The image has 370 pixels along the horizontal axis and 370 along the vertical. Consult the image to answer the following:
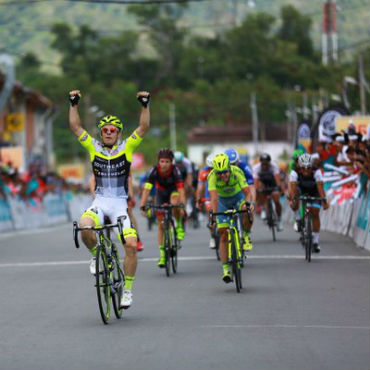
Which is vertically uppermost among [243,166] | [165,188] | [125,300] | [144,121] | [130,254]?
[144,121]

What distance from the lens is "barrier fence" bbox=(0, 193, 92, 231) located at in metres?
32.1

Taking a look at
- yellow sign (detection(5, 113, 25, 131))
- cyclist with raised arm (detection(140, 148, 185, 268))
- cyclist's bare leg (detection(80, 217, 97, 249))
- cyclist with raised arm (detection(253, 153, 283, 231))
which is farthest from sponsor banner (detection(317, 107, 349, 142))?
yellow sign (detection(5, 113, 25, 131))

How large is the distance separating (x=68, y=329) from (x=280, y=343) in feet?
7.16

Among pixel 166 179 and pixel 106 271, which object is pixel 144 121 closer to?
pixel 106 271

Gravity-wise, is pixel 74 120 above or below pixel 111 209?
above

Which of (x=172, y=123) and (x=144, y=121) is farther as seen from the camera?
(x=172, y=123)

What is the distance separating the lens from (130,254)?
12.2 metres

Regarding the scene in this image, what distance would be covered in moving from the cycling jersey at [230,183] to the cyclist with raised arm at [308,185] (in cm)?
369

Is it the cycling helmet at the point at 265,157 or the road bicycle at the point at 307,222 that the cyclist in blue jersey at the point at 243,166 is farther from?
the cycling helmet at the point at 265,157

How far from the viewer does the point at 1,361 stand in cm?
956

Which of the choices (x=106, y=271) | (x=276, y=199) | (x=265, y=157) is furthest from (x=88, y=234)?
(x=276, y=199)

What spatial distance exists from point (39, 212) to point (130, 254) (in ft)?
82.3

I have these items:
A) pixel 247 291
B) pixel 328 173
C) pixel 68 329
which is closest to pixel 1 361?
pixel 68 329

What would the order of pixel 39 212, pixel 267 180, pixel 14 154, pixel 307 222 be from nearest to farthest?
pixel 307 222, pixel 267 180, pixel 39 212, pixel 14 154
